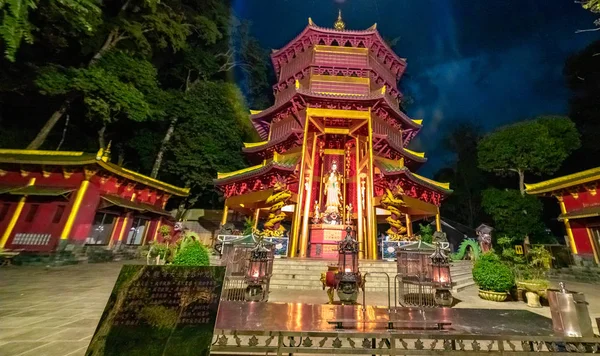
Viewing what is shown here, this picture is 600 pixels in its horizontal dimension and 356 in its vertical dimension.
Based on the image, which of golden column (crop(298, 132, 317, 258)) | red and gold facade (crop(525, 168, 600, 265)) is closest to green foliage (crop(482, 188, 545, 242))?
red and gold facade (crop(525, 168, 600, 265))

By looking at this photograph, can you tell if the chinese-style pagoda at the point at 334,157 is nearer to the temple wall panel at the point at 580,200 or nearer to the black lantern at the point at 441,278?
the black lantern at the point at 441,278

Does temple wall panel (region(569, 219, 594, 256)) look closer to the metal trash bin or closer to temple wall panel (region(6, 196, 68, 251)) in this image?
the metal trash bin

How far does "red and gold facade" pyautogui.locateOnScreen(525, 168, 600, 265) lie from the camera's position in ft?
38.8

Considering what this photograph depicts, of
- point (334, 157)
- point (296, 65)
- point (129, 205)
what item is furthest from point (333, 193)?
point (129, 205)

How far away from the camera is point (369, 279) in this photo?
28.6 feet

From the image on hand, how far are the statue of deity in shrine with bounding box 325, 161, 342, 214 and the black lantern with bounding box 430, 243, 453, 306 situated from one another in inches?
283

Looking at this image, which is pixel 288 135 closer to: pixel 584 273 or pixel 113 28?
pixel 113 28

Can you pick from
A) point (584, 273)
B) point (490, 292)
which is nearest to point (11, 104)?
point (490, 292)

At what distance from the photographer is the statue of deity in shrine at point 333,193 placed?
45.0ft

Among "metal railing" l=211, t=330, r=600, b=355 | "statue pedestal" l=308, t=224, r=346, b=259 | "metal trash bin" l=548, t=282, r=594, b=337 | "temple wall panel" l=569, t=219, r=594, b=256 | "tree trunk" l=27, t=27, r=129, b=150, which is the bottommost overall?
"metal railing" l=211, t=330, r=600, b=355

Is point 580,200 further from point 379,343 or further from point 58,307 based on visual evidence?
point 58,307

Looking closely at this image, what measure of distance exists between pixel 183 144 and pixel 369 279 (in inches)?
688

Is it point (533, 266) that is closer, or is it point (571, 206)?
point (533, 266)

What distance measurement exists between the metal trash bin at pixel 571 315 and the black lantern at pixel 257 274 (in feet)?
16.6
